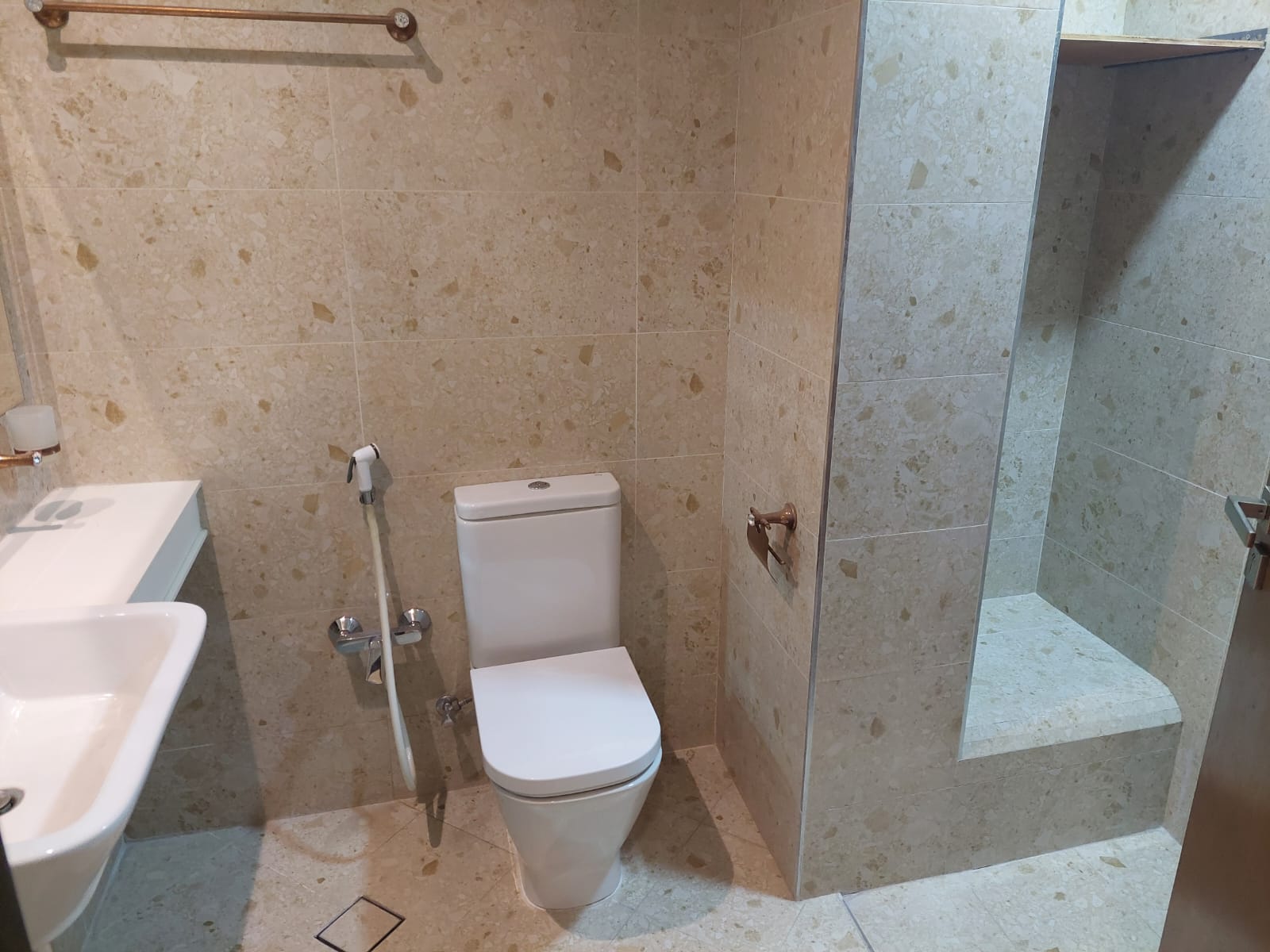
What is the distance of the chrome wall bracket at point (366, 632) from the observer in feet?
6.97

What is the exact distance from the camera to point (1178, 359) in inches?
81.7

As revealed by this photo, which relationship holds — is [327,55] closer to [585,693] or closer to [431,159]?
Answer: [431,159]

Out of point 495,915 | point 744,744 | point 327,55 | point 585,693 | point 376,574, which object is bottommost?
point 495,915

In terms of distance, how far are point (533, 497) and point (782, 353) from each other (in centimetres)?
63

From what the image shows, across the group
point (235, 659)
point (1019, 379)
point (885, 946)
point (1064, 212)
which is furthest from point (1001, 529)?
point (235, 659)

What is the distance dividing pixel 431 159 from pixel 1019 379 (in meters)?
1.60

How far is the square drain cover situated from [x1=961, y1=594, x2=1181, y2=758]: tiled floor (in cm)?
129

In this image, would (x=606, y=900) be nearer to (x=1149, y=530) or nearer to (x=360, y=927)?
(x=360, y=927)

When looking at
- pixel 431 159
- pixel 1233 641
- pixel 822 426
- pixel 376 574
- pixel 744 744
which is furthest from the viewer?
pixel 744 744

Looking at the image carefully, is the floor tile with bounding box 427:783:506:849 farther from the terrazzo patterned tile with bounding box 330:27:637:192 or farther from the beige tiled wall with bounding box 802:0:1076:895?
the terrazzo patterned tile with bounding box 330:27:637:192

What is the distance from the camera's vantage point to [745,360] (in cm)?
207

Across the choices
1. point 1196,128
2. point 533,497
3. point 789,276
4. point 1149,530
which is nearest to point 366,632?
point 533,497

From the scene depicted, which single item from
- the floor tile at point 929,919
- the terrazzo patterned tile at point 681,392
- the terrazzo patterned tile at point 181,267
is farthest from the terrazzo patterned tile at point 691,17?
the floor tile at point 929,919

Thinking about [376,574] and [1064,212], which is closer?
[376,574]
